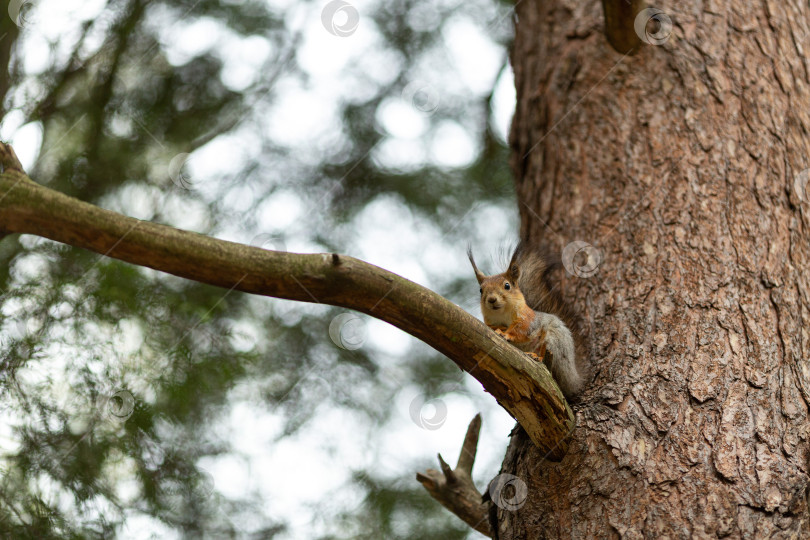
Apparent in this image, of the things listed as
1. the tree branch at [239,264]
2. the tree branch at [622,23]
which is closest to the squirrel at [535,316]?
the tree branch at [239,264]

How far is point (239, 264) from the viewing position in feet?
6.07

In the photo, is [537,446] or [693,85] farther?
[693,85]

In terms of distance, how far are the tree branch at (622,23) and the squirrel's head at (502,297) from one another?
1.19 m

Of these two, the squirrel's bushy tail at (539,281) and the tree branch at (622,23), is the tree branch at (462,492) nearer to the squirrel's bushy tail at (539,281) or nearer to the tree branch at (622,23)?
the squirrel's bushy tail at (539,281)

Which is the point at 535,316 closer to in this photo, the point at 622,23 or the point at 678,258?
the point at 678,258

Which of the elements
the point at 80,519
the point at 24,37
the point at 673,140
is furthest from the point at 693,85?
the point at 80,519

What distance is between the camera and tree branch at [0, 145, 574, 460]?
183 centimetres

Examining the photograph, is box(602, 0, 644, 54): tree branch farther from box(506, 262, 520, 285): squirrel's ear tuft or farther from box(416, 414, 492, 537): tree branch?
box(416, 414, 492, 537): tree branch

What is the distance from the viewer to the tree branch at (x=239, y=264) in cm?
183

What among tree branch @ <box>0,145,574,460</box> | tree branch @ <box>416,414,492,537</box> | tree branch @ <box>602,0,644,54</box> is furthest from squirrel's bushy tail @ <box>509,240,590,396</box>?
tree branch @ <box>602,0,644,54</box>

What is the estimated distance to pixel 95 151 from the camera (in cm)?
374

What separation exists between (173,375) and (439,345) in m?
1.88

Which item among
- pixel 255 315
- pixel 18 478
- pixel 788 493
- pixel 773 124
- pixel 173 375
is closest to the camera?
pixel 788 493

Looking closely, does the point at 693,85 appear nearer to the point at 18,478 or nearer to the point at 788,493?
the point at 788,493
